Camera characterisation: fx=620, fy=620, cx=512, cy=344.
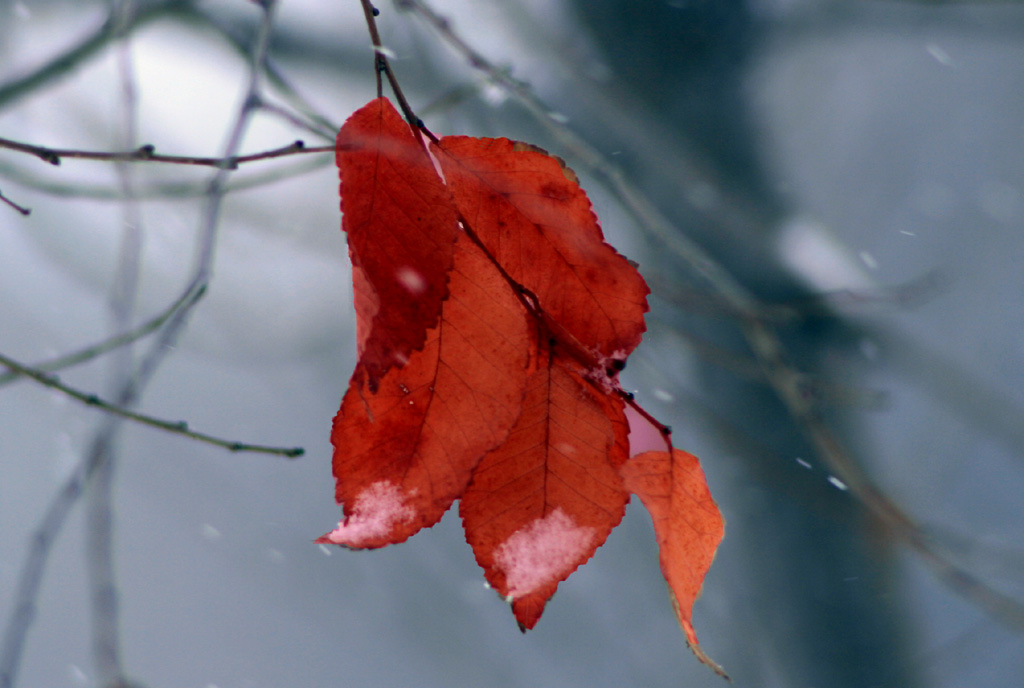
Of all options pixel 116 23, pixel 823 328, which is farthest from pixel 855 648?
pixel 116 23

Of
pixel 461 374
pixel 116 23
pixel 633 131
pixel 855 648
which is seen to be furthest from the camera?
pixel 855 648

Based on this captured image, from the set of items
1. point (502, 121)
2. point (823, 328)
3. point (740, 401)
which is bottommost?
point (740, 401)

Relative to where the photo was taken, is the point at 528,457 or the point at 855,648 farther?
Answer: the point at 855,648

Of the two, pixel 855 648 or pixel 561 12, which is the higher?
pixel 561 12

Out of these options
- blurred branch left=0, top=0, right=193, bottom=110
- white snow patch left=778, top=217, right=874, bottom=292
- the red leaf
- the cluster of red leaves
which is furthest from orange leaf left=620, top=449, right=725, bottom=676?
white snow patch left=778, top=217, right=874, bottom=292

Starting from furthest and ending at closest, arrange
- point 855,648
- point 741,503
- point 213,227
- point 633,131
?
point 741,503
point 855,648
point 633,131
point 213,227

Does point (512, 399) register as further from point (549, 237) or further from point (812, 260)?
point (812, 260)

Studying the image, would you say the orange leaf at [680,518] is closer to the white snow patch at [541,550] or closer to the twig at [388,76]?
the white snow patch at [541,550]

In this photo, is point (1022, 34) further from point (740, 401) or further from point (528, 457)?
point (528, 457)
